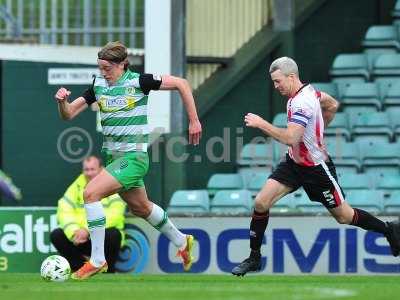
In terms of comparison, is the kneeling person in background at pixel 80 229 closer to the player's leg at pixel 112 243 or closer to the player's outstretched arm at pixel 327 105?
the player's leg at pixel 112 243

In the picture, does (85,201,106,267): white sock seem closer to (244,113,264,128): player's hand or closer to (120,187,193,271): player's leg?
(120,187,193,271): player's leg

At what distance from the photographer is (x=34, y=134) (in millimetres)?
16469

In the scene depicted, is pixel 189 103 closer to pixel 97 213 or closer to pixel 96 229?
pixel 97 213

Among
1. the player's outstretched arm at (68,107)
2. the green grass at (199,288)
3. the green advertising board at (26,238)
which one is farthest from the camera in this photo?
the green advertising board at (26,238)

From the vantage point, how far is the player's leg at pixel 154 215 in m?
11.1

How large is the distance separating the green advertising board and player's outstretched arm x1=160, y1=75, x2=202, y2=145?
392 cm

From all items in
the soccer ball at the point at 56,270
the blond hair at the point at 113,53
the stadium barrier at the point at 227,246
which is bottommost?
the stadium barrier at the point at 227,246

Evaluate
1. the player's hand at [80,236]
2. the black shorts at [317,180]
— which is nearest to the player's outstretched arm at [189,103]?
the black shorts at [317,180]

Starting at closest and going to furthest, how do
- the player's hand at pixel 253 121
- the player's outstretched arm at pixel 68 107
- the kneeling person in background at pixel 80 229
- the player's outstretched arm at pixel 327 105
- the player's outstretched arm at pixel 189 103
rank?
the player's hand at pixel 253 121, the player's outstretched arm at pixel 189 103, the player's outstretched arm at pixel 68 107, the player's outstretched arm at pixel 327 105, the kneeling person in background at pixel 80 229

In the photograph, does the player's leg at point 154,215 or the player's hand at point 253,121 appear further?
the player's leg at point 154,215

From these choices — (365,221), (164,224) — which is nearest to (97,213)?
(164,224)

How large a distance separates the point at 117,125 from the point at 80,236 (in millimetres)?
2958

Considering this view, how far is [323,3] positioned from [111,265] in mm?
5114

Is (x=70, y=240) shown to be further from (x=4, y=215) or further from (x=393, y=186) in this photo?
(x=393, y=186)
